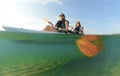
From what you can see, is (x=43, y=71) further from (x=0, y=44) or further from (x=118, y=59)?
(x=118, y=59)

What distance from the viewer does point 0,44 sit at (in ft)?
20.0

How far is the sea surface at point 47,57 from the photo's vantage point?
242 inches

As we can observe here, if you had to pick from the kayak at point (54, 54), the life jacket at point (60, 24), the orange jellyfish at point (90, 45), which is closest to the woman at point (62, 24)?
the life jacket at point (60, 24)

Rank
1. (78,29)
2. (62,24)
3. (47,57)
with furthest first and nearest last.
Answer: (47,57) < (78,29) < (62,24)

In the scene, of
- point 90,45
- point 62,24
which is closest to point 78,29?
point 62,24

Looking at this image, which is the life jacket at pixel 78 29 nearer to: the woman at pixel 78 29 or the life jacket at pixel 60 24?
the woman at pixel 78 29

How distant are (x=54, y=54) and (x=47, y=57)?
0.15 meters

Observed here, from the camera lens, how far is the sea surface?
20.2 feet

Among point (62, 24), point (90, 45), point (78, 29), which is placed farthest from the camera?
point (90, 45)

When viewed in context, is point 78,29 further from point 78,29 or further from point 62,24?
point 62,24

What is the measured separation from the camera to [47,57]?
6.37 meters

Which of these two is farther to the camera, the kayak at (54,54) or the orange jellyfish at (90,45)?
the orange jellyfish at (90,45)

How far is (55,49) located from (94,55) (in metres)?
0.76

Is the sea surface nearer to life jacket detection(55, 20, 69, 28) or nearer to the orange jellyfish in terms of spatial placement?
the orange jellyfish
